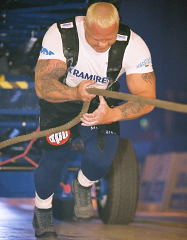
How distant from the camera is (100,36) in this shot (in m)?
5.41

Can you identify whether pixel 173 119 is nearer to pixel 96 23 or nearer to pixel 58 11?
pixel 58 11

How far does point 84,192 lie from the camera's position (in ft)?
20.5

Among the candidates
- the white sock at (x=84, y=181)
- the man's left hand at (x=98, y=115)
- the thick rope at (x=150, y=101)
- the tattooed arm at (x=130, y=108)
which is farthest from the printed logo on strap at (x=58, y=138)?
the thick rope at (x=150, y=101)

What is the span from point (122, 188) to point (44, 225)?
154 cm

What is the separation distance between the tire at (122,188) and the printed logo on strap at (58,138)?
1.61 m

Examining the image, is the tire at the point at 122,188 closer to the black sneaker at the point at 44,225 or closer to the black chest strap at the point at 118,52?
the black sneaker at the point at 44,225

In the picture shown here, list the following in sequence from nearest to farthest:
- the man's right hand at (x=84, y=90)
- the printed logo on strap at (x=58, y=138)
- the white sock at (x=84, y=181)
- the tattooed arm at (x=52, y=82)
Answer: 1. the man's right hand at (x=84, y=90)
2. the tattooed arm at (x=52, y=82)
3. the printed logo on strap at (x=58, y=138)
4. the white sock at (x=84, y=181)

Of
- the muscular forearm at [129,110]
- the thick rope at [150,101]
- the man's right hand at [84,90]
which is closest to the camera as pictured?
the thick rope at [150,101]

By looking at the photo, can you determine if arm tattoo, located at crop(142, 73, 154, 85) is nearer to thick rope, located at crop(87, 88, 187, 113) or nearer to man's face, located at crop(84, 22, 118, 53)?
man's face, located at crop(84, 22, 118, 53)

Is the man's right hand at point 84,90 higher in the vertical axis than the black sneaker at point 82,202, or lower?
higher

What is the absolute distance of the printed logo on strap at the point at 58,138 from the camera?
20.1ft

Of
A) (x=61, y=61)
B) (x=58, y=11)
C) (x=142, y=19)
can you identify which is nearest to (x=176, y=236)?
(x=61, y=61)

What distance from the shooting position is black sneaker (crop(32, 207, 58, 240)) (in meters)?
6.26

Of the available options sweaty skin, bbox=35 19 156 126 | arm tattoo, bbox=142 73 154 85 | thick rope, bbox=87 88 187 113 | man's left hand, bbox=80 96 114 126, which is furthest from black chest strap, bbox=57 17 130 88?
thick rope, bbox=87 88 187 113
